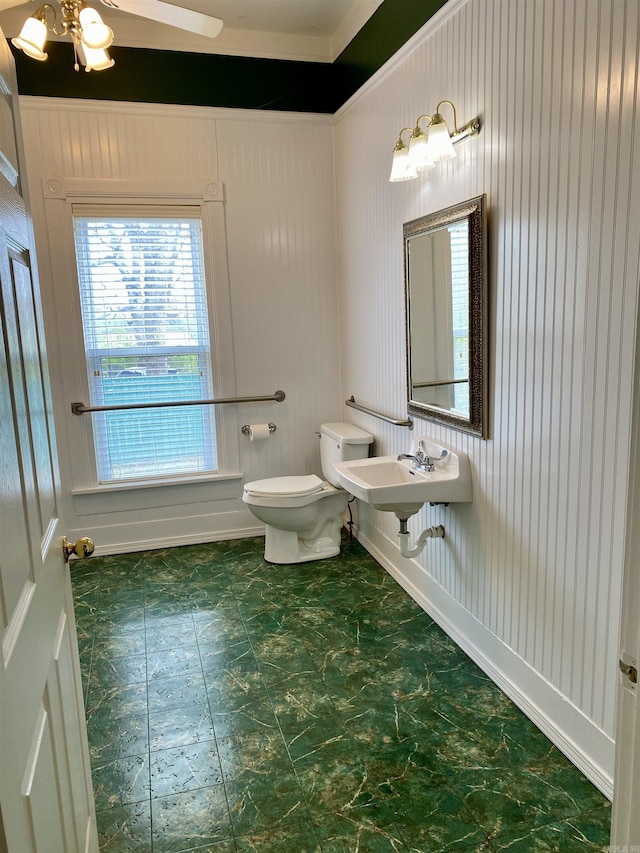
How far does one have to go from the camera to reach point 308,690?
2.40 meters

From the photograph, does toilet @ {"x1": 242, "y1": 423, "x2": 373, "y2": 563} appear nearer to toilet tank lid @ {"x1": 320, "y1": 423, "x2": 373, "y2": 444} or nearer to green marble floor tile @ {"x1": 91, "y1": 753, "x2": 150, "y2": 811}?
toilet tank lid @ {"x1": 320, "y1": 423, "x2": 373, "y2": 444}

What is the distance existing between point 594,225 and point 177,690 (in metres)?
2.19

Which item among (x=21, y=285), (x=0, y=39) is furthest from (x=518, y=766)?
(x=0, y=39)

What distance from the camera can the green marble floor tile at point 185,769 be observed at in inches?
75.8

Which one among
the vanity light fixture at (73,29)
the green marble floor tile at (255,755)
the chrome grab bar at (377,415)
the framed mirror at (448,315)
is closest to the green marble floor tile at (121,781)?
the green marble floor tile at (255,755)

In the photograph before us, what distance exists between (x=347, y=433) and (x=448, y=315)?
1.25m

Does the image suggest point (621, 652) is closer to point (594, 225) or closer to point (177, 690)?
point (594, 225)

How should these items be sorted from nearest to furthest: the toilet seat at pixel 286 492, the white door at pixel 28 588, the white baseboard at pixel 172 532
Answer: the white door at pixel 28 588
the toilet seat at pixel 286 492
the white baseboard at pixel 172 532

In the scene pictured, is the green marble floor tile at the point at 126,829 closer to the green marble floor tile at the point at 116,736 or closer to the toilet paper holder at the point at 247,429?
the green marble floor tile at the point at 116,736

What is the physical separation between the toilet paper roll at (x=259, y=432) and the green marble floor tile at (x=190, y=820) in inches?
88.8

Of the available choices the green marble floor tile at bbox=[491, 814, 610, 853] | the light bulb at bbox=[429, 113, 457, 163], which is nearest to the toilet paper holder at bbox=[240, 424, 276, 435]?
the light bulb at bbox=[429, 113, 457, 163]

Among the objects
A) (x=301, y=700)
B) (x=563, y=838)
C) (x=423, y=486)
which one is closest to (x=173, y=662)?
(x=301, y=700)

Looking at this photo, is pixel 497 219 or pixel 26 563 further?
pixel 497 219

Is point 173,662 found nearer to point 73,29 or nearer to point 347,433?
point 347,433
